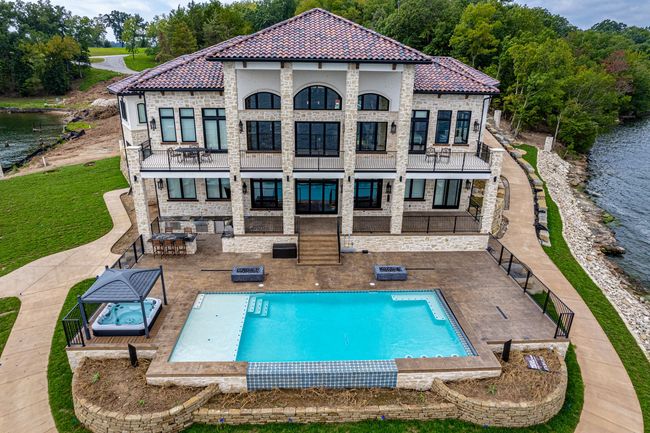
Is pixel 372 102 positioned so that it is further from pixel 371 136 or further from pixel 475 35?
pixel 475 35

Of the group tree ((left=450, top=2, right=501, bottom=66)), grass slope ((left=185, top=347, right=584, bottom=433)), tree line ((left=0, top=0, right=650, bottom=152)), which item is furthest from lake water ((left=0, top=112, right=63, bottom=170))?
tree ((left=450, top=2, right=501, bottom=66))

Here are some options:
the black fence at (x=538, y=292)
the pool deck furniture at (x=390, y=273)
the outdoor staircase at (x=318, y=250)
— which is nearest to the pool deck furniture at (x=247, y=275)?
the outdoor staircase at (x=318, y=250)

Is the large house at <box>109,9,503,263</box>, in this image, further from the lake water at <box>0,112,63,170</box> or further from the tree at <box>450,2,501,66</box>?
the tree at <box>450,2,501,66</box>

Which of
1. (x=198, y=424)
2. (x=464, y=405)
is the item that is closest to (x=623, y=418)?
(x=464, y=405)

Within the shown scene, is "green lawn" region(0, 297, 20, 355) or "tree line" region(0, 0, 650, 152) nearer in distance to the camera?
"green lawn" region(0, 297, 20, 355)

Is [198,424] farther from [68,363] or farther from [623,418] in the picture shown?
[623,418]

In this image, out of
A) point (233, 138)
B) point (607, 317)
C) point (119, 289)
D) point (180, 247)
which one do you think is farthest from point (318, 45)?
point (607, 317)

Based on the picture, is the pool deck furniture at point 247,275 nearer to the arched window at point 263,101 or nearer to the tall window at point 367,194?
the tall window at point 367,194
